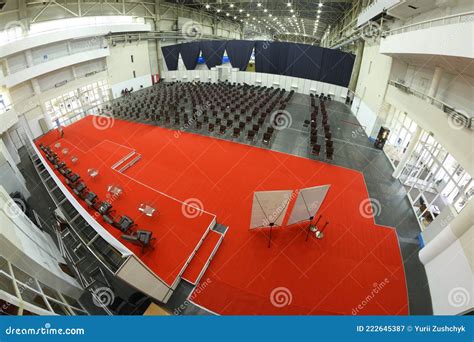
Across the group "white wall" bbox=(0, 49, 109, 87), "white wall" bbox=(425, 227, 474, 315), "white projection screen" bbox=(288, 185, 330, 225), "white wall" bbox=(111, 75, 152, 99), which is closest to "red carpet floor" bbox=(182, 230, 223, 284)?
"white projection screen" bbox=(288, 185, 330, 225)

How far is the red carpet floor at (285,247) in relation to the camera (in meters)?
5.01

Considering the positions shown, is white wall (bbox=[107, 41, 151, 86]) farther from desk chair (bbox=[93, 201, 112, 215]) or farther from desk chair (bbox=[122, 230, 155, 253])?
desk chair (bbox=[122, 230, 155, 253])

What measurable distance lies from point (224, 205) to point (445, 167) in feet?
22.3

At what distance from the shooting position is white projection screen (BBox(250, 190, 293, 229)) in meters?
5.44

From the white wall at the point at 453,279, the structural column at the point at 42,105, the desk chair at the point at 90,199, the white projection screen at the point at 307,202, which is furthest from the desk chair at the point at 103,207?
the structural column at the point at 42,105

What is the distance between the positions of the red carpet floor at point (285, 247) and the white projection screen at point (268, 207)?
1.57 feet

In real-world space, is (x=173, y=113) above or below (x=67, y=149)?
above

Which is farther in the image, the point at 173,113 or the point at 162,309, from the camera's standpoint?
the point at 173,113

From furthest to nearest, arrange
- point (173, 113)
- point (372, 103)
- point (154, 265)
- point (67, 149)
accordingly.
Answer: point (173, 113)
point (372, 103)
point (67, 149)
point (154, 265)

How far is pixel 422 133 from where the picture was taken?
300 inches

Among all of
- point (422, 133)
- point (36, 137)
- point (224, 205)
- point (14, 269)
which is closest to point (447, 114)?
point (422, 133)

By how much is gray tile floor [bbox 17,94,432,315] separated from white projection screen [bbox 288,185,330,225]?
250cm

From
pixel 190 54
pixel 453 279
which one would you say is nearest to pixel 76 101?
pixel 190 54

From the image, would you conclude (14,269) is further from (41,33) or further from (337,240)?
(41,33)
